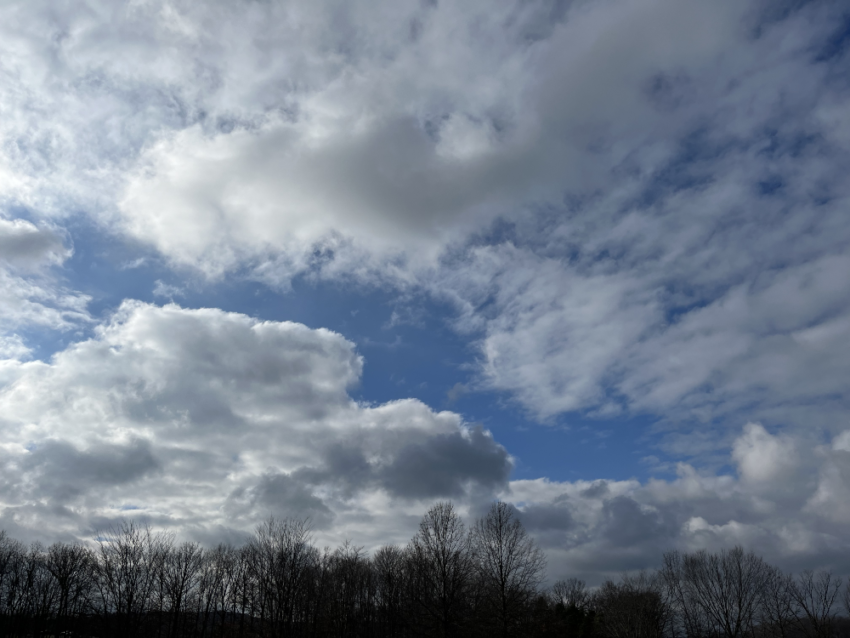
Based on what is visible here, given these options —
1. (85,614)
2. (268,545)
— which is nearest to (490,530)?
(268,545)

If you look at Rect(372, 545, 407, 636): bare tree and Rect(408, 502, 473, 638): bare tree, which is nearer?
A: Rect(408, 502, 473, 638): bare tree

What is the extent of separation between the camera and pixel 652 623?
267 feet

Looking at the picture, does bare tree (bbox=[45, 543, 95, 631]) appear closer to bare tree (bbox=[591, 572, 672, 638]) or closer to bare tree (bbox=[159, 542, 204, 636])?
bare tree (bbox=[159, 542, 204, 636])

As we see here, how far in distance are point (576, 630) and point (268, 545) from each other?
56.7 metres

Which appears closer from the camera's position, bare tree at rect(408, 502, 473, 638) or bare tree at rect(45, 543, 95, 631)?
bare tree at rect(408, 502, 473, 638)

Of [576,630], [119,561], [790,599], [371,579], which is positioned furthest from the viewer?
[371,579]

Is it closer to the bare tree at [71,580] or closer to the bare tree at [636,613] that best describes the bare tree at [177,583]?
the bare tree at [71,580]

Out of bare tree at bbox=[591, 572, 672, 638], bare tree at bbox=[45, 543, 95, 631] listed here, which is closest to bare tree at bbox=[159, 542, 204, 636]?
bare tree at bbox=[45, 543, 95, 631]

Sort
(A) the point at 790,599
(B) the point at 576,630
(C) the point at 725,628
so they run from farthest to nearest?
(B) the point at 576,630, (C) the point at 725,628, (A) the point at 790,599

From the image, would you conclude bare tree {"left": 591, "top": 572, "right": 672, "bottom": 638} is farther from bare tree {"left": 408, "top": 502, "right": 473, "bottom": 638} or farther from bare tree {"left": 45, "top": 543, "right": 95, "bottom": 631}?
bare tree {"left": 45, "top": 543, "right": 95, "bottom": 631}

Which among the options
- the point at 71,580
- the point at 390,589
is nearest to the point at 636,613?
the point at 390,589

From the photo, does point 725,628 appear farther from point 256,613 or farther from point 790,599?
point 256,613

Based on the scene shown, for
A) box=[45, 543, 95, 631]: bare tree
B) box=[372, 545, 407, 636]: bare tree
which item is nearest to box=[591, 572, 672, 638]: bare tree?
box=[372, 545, 407, 636]: bare tree

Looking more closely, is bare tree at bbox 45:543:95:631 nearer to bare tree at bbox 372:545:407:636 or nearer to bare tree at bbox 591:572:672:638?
bare tree at bbox 372:545:407:636
